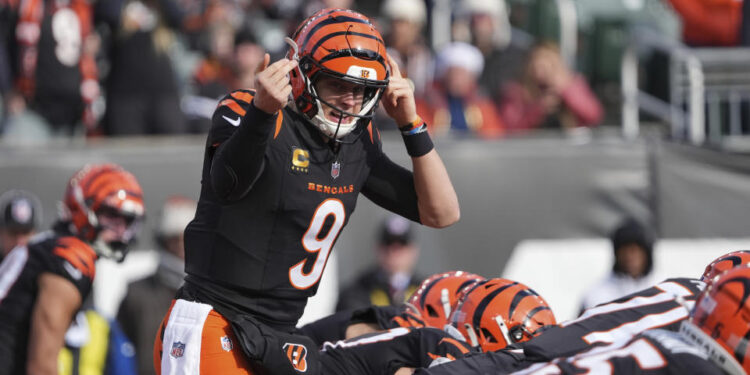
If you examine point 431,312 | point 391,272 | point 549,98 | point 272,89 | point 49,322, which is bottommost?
point 391,272

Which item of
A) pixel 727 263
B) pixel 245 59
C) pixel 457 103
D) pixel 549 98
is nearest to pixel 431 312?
pixel 727 263

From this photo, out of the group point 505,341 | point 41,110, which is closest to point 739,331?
point 505,341

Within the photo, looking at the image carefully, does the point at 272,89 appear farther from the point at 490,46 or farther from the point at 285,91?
the point at 490,46

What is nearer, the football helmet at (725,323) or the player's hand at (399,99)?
the football helmet at (725,323)

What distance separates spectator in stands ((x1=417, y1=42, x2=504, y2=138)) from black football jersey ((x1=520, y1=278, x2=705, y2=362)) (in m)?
5.13

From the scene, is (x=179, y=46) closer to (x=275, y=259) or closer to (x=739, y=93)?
(x=739, y=93)

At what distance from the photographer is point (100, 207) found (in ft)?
19.3

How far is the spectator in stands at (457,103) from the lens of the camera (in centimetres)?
896

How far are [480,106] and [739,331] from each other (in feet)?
20.0

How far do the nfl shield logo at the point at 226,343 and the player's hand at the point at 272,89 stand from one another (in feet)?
2.73

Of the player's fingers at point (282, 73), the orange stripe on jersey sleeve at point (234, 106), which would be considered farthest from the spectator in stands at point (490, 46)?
the player's fingers at point (282, 73)

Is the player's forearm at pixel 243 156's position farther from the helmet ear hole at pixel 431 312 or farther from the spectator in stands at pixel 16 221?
the spectator in stands at pixel 16 221

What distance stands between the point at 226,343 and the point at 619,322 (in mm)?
1347

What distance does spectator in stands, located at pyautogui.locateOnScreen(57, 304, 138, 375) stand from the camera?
251 inches
